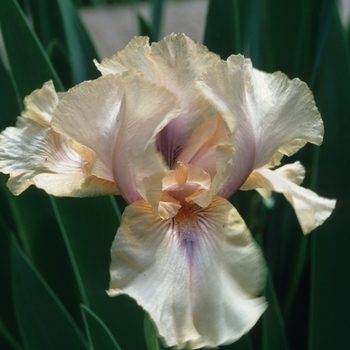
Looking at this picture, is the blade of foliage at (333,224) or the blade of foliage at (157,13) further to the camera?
the blade of foliage at (157,13)

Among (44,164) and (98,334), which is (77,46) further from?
(98,334)

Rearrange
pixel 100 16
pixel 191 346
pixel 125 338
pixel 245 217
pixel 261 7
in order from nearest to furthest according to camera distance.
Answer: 1. pixel 191 346
2. pixel 125 338
3. pixel 245 217
4. pixel 261 7
5. pixel 100 16

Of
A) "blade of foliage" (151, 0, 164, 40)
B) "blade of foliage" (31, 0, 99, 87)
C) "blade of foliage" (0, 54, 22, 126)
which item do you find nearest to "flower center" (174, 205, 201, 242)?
"blade of foliage" (0, 54, 22, 126)

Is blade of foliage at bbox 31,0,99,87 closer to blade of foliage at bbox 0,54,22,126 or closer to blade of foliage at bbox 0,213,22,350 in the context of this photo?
blade of foliage at bbox 0,54,22,126

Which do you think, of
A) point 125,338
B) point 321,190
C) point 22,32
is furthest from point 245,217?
point 22,32

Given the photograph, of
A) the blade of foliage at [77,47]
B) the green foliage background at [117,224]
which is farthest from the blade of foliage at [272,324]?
the blade of foliage at [77,47]

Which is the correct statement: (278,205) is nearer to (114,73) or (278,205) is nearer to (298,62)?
(298,62)

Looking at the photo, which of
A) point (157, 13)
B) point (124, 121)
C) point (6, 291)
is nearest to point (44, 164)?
point (124, 121)

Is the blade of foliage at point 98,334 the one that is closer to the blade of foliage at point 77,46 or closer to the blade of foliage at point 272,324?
the blade of foliage at point 272,324
